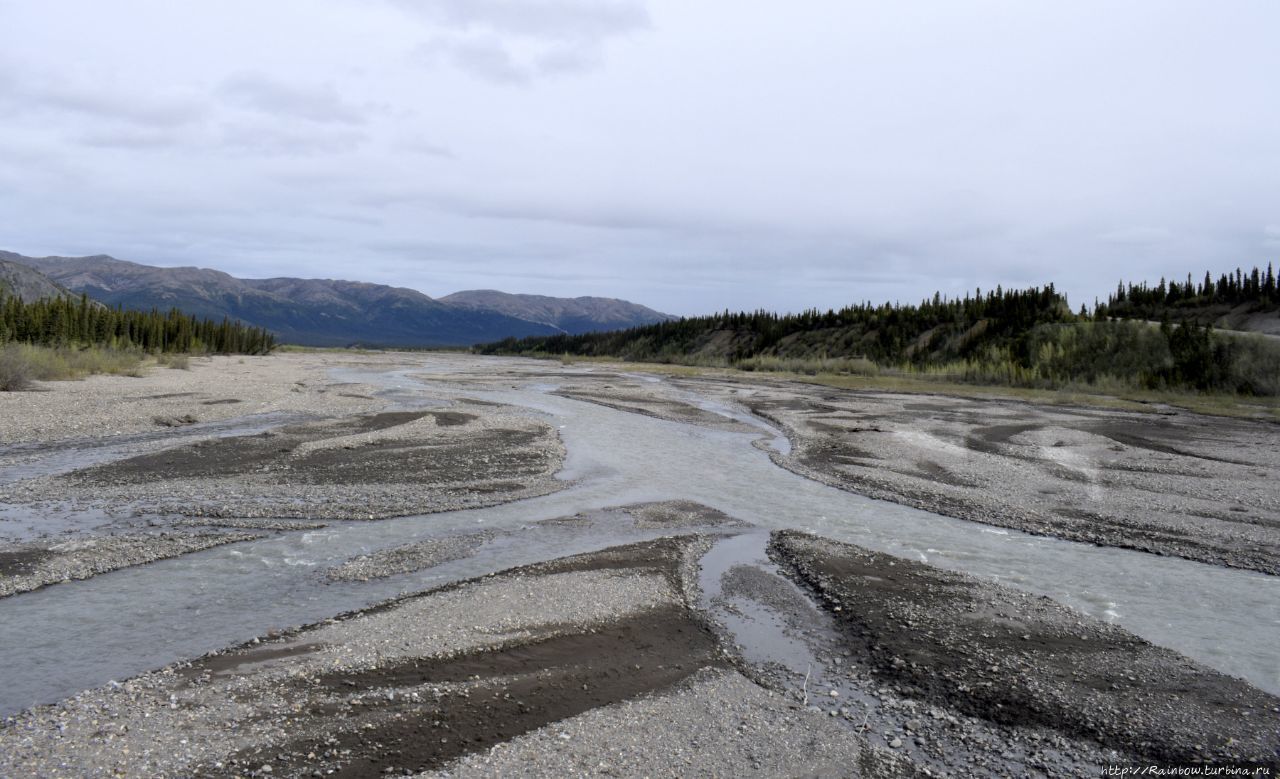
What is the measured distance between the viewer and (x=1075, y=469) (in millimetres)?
17453

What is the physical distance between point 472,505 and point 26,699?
7651 millimetres

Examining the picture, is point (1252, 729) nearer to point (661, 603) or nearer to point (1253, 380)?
point (661, 603)

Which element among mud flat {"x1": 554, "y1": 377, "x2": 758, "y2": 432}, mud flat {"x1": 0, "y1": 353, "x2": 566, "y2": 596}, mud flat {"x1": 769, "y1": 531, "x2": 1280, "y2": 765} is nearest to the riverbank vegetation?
mud flat {"x1": 0, "y1": 353, "x2": 566, "y2": 596}

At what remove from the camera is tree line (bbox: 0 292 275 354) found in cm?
4297

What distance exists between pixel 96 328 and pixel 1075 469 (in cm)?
5769

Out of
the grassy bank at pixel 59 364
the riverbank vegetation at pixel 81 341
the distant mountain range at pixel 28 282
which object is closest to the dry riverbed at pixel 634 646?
the grassy bank at pixel 59 364

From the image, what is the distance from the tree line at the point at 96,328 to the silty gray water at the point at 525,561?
39.0 metres

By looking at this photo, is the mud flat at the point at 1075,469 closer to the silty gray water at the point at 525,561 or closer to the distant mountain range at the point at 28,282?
the silty gray water at the point at 525,561

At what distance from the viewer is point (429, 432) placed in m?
21.4

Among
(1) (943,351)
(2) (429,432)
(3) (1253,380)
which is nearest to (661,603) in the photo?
(2) (429,432)

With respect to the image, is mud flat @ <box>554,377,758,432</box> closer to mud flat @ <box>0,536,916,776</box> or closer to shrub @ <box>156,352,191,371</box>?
mud flat @ <box>0,536,916,776</box>

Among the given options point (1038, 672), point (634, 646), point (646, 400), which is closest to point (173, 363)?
point (646, 400)

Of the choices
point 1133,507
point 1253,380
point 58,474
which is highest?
point 1253,380

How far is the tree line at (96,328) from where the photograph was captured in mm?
42969
